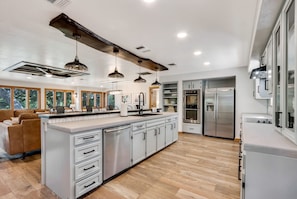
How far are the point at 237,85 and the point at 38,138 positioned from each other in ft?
20.1

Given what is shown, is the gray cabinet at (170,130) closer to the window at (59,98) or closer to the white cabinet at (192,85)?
the white cabinet at (192,85)

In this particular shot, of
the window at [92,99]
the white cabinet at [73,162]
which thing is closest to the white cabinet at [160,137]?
the white cabinet at [73,162]

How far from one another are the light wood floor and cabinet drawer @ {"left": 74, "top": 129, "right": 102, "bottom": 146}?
2.54 feet

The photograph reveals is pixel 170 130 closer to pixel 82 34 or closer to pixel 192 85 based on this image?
pixel 192 85

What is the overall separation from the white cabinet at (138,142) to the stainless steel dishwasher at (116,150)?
16cm

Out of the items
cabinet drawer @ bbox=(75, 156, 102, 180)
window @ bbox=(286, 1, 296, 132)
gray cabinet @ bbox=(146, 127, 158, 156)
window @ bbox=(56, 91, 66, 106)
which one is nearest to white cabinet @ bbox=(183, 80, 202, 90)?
gray cabinet @ bbox=(146, 127, 158, 156)

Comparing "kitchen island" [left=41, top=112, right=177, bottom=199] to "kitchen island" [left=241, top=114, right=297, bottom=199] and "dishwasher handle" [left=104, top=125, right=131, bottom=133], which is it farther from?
"kitchen island" [left=241, top=114, right=297, bottom=199]

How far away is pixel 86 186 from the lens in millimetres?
2059

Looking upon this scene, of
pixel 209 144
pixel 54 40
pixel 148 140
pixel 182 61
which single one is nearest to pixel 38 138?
pixel 54 40

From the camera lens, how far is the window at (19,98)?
742 cm

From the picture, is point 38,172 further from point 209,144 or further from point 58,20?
point 209,144

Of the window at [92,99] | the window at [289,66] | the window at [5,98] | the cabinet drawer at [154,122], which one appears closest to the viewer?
the window at [289,66]

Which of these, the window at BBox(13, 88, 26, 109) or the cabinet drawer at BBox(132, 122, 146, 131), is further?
the window at BBox(13, 88, 26, 109)

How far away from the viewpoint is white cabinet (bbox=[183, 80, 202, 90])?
588 centimetres
